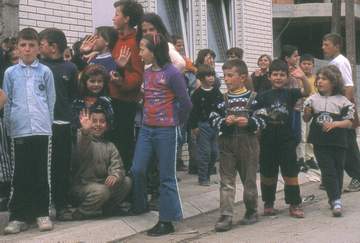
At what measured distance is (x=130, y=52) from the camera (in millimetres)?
7348

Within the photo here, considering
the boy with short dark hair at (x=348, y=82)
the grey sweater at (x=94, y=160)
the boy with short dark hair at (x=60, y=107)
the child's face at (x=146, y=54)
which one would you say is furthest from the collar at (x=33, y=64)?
the boy with short dark hair at (x=348, y=82)

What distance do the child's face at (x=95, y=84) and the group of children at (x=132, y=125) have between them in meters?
0.01

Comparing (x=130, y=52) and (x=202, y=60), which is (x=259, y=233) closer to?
(x=130, y=52)

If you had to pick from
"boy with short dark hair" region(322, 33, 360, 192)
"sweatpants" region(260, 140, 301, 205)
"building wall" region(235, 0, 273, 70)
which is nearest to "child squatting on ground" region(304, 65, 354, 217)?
"sweatpants" region(260, 140, 301, 205)

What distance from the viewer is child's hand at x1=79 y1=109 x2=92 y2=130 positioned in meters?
7.17

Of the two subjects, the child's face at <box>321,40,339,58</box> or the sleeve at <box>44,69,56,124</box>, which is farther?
the child's face at <box>321,40,339,58</box>

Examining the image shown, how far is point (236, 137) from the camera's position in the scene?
24.1 ft

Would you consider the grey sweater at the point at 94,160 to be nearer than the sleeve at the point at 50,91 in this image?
No

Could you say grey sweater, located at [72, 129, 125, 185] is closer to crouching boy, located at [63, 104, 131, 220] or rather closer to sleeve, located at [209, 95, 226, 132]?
crouching boy, located at [63, 104, 131, 220]

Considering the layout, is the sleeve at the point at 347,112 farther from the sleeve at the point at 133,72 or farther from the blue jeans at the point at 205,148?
the sleeve at the point at 133,72

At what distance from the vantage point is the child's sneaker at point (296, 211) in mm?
7812

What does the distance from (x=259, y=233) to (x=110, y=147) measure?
1750 millimetres

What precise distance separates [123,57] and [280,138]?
1946mm

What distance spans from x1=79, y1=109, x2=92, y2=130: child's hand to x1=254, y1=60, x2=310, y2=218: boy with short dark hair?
72.7 inches
